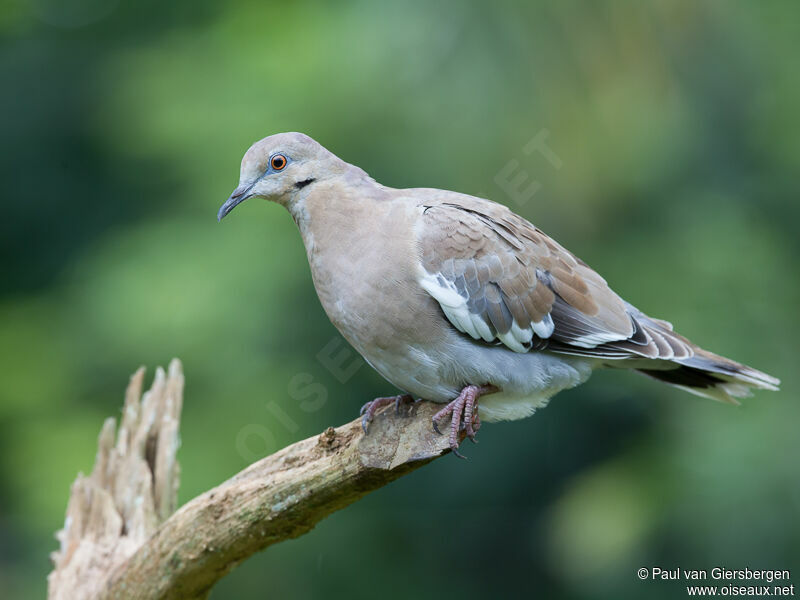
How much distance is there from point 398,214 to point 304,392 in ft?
6.67

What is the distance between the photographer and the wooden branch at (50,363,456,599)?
2.73 metres

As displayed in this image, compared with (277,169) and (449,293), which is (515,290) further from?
(277,169)

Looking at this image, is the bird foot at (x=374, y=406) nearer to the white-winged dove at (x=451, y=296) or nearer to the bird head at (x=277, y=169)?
the white-winged dove at (x=451, y=296)

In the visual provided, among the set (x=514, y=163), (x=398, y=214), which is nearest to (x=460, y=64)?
(x=514, y=163)

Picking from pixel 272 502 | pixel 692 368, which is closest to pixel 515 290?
pixel 692 368

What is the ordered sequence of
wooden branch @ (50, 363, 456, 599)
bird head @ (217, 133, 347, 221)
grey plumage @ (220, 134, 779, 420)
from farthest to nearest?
bird head @ (217, 133, 347, 221)
grey plumage @ (220, 134, 779, 420)
wooden branch @ (50, 363, 456, 599)

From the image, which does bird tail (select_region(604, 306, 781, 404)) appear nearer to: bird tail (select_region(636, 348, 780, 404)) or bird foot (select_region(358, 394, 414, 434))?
bird tail (select_region(636, 348, 780, 404))

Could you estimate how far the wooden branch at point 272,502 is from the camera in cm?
273

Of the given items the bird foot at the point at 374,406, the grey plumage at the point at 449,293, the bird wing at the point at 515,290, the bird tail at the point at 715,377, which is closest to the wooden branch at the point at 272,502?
the bird foot at the point at 374,406

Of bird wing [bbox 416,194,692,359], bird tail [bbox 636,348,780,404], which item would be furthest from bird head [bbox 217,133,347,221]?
bird tail [bbox 636,348,780,404]

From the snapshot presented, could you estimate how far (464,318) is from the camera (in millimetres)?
2850

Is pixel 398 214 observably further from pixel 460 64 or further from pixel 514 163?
pixel 460 64

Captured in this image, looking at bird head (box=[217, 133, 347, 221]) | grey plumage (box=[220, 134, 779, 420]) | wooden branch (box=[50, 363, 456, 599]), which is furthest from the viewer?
bird head (box=[217, 133, 347, 221])

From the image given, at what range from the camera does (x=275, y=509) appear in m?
2.86
